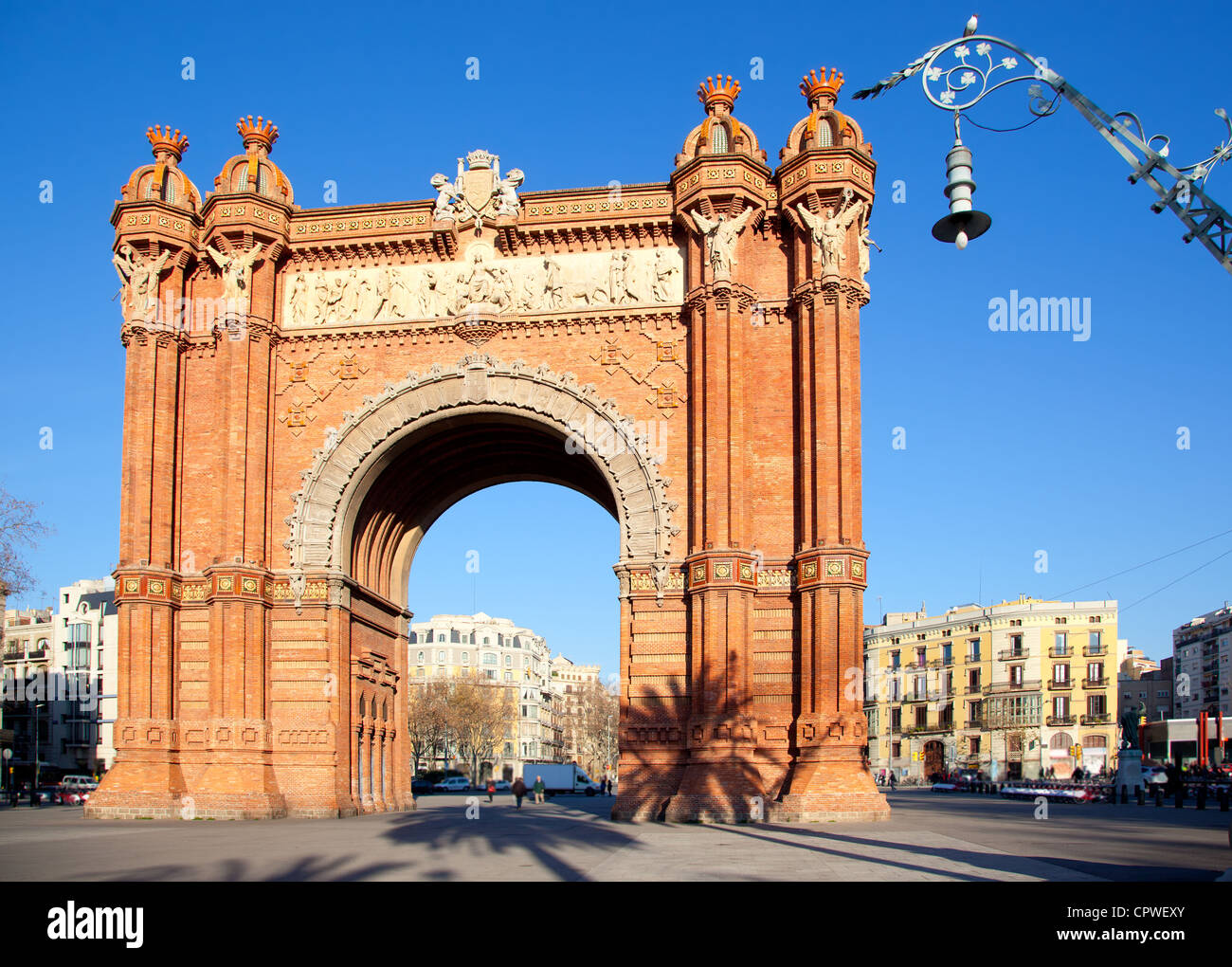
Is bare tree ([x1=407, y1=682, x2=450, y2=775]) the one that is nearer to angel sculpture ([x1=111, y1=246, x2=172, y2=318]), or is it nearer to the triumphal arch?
the triumphal arch

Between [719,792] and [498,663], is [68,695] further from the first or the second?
[719,792]

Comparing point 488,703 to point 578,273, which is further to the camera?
point 488,703

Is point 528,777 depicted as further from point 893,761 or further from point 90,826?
point 90,826

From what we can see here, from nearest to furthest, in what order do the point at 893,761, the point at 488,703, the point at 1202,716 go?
1. the point at 1202,716
2. the point at 893,761
3. the point at 488,703

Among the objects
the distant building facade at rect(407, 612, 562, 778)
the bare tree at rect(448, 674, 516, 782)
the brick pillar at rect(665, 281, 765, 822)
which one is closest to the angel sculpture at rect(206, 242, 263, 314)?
the brick pillar at rect(665, 281, 765, 822)

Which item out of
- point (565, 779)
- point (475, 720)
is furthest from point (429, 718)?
point (565, 779)

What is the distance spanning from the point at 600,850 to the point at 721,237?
1511cm

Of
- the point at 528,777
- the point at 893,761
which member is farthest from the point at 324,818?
the point at 893,761

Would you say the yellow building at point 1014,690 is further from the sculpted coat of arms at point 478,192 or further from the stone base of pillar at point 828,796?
the sculpted coat of arms at point 478,192

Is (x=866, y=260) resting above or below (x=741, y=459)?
above

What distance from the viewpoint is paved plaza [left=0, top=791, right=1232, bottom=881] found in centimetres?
1550

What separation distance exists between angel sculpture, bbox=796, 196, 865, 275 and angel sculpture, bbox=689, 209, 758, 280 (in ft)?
4.82
